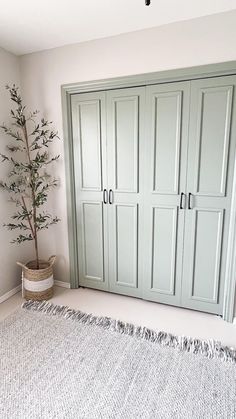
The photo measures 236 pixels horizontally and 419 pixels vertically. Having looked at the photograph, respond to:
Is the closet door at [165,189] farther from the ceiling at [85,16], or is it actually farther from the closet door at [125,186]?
the ceiling at [85,16]

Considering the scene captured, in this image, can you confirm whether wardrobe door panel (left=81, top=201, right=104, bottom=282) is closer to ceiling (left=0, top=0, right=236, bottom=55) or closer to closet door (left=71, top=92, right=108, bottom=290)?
closet door (left=71, top=92, right=108, bottom=290)

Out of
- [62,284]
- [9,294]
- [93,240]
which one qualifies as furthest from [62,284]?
[93,240]

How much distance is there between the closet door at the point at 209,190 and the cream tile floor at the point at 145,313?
131 mm

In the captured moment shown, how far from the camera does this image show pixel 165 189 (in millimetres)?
2232

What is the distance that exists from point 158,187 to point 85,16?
55.5 inches

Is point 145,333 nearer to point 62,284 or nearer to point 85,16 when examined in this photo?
point 62,284

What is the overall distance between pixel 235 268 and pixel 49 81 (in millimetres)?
2378

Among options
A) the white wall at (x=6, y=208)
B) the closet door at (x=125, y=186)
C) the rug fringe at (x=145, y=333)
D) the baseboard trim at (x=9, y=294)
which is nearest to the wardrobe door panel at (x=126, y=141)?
the closet door at (x=125, y=186)

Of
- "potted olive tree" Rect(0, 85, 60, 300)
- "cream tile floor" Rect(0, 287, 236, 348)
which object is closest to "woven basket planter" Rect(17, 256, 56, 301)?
"potted olive tree" Rect(0, 85, 60, 300)

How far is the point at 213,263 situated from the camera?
7.18 feet

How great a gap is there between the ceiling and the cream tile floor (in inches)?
94.1

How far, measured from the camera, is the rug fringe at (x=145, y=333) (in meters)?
1.82

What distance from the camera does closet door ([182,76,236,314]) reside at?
1.95 m

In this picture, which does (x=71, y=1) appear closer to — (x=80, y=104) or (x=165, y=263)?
(x=80, y=104)
